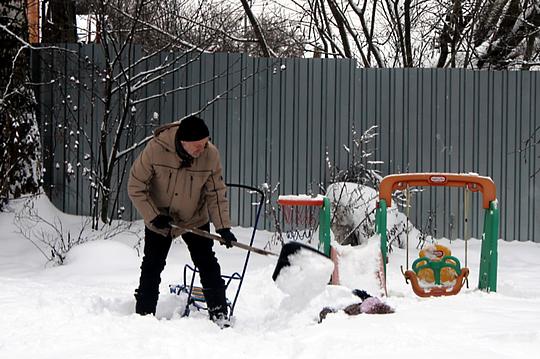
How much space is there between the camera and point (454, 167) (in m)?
9.24

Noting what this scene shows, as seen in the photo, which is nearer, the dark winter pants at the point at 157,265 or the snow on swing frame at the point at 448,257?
the dark winter pants at the point at 157,265

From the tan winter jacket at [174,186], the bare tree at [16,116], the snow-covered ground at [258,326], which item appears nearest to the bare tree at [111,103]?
the bare tree at [16,116]

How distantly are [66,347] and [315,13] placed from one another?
39.8 ft

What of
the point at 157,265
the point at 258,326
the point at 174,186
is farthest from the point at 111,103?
the point at 258,326

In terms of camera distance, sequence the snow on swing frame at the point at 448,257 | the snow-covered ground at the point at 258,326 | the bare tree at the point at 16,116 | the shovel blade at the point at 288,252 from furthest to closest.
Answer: the bare tree at the point at 16,116 → the snow on swing frame at the point at 448,257 → the shovel blade at the point at 288,252 → the snow-covered ground at the point at 258,326

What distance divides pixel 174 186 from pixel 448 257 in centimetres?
268

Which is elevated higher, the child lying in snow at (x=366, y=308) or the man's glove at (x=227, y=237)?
the man's glove at (x=227, y=237)

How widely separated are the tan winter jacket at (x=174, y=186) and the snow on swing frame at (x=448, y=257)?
168cm

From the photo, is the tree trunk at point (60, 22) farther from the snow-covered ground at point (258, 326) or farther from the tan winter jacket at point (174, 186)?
the tan winter jacket at point (174, 186)

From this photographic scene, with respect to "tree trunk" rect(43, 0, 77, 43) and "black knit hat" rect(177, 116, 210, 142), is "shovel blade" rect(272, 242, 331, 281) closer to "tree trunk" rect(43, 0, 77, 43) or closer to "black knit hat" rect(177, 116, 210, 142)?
"black knit hat" rect(177, 116, 210, 142)

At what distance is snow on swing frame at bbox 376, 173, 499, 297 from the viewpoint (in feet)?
19.6

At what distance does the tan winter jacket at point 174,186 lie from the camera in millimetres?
4801

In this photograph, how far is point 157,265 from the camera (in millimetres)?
4926

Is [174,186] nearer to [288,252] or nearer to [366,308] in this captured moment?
[288,252]
